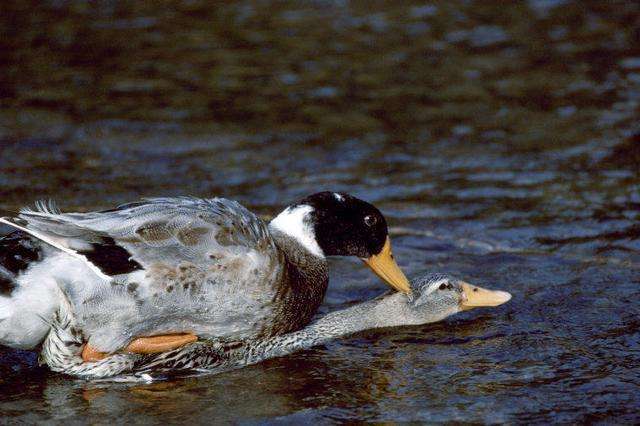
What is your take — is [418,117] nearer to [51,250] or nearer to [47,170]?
[47,170]

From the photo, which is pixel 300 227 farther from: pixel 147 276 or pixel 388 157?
pixel 388 157

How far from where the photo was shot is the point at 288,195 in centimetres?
1009

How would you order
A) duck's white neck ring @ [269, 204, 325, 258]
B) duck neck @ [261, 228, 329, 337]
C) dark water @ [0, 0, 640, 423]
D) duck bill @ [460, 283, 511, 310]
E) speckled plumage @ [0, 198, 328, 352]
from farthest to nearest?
duck bill @ [460, 283, 511, 310], duck's white neck ring @ [269, 204, 325, 258], duck neck @ [261, 228, 329, 337], dark water @ [0, 0, 640, 423], speckled plumage @ [0, 198, 328, 352]

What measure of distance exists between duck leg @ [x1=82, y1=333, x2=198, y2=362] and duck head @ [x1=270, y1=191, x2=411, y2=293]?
3.84ft

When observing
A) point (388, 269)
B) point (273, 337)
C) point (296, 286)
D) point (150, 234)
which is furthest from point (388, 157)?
point (150, 234)

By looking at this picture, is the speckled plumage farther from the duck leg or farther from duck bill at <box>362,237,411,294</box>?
duck bill at <box>362,237,411,294</box>

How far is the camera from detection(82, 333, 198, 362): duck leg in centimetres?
640

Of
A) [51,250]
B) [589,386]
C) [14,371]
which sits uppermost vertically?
[51,250]

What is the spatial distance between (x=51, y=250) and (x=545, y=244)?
411cm

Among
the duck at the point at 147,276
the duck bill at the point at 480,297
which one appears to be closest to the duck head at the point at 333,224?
the duck at the point at 147,276

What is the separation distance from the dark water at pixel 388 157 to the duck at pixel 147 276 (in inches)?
11.9

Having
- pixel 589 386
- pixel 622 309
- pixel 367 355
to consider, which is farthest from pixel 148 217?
pixel 622 309

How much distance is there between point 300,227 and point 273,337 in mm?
750

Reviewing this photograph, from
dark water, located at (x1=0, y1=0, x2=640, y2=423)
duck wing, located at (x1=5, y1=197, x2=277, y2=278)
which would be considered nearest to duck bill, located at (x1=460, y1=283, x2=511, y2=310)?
dark water, located at (x1=0, y1=0, x2=640, y2=423)
